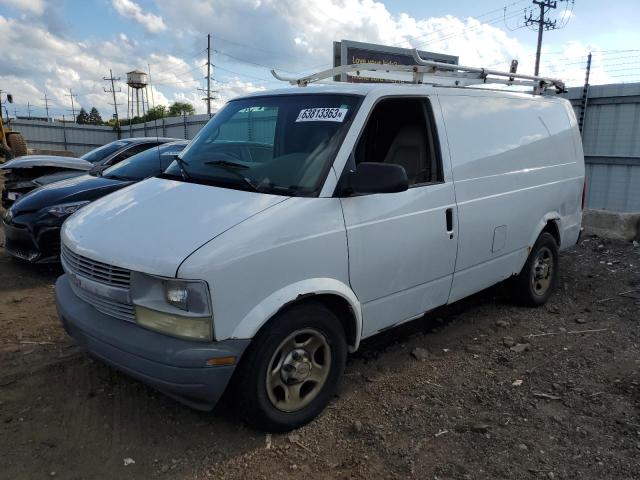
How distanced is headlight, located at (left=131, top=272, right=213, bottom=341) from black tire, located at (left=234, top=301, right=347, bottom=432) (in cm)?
31

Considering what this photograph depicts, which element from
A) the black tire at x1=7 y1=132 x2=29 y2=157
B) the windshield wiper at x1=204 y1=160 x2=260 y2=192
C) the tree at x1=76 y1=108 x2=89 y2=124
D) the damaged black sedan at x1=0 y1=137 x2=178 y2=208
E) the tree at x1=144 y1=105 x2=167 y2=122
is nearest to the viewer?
the windshield wiper at x1=204 y1=160 x2=260 y2=192

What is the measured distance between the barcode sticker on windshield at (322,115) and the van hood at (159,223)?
71 centimetres

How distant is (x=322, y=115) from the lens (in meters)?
3.41

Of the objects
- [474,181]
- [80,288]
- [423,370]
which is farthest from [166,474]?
[474,181]

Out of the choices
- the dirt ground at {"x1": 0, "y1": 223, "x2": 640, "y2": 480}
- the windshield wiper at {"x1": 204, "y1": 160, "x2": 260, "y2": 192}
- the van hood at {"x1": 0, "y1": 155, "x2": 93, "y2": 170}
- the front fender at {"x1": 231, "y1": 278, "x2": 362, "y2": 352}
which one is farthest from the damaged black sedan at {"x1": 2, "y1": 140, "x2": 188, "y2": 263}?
the front fender at {"x1": 231, "y1": 278, "x2": 362, "y2": 352}

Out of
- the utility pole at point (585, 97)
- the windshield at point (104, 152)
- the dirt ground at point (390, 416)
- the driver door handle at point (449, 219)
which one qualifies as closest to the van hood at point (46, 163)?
the windshield at point (104, 152)

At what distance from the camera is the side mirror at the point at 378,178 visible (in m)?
3.02

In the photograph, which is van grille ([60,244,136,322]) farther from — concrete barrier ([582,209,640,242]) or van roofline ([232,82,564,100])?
concrete barrier ([582,209,640,242])

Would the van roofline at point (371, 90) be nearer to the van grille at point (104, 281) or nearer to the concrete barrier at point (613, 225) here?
the van grille at point (104, 281)

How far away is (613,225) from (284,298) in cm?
663

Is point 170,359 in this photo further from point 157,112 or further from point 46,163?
point 157,112

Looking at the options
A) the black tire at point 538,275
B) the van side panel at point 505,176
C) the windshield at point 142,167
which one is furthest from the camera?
the windshield at point 142,167

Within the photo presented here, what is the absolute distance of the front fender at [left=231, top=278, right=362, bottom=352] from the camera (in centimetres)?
265

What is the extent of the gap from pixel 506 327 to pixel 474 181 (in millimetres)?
1540
